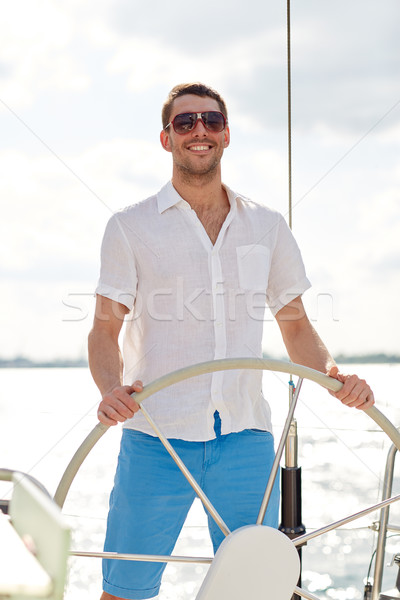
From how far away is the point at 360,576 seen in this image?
374cm

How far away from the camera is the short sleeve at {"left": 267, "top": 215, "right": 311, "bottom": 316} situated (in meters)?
1.59

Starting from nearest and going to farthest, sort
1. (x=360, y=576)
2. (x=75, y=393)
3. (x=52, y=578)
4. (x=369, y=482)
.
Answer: (x=52, y=578), (x=360, y=576), (x=369, y=482), (x=75, y=393)

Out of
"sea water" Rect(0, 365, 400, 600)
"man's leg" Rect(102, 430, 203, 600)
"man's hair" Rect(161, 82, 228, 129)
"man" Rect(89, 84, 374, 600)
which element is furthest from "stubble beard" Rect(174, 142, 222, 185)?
"man's leg" Rect(102, 430, 203, 600)

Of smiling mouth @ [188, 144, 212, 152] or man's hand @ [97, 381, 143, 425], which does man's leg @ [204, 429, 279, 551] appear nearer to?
man's hand @ [97, 381, 143, 425]

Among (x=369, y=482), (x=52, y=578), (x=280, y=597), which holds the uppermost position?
(x=52, y=578)

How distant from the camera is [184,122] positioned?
1.51 meters

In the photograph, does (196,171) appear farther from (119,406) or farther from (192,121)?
(119,406)

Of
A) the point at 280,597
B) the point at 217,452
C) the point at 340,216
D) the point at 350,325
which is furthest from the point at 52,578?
the point at 340,216

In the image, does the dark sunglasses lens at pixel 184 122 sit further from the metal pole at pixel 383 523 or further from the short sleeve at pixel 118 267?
the metal pole at pixel 383 523

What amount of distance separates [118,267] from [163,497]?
0.48 meters

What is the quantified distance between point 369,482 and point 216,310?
613 centimetres

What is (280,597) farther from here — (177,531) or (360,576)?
(360,576)

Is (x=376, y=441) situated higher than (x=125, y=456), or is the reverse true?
(x=125, y=456)

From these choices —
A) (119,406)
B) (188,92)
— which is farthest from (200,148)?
(119,406)
